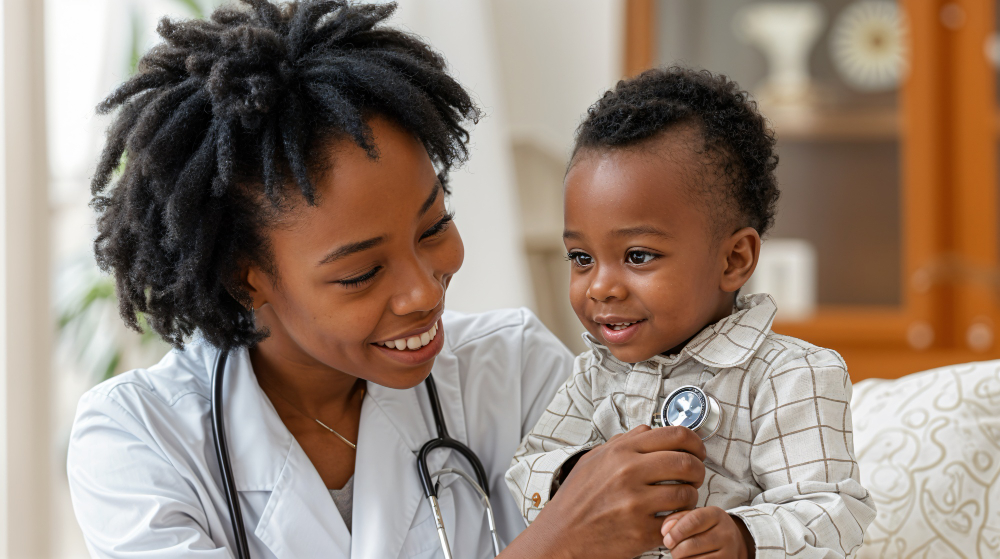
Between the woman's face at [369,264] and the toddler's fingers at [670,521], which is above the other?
the woman's face at [369,264]

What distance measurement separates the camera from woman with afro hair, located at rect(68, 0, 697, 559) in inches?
42.2

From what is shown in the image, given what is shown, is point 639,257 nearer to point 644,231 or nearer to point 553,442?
point 644,231

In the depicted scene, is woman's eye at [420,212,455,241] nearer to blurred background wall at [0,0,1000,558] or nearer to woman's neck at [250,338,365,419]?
woman's neck at [250,338,365,419]

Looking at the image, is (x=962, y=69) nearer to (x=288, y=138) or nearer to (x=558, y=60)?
(x=558, y=60)

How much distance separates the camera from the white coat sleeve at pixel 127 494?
3.43 ft

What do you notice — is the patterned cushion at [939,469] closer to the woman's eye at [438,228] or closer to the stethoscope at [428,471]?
the stethoscope at [428,471]

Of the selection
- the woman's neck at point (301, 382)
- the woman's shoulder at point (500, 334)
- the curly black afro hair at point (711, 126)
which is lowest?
the woman's neck at point (301, 382)

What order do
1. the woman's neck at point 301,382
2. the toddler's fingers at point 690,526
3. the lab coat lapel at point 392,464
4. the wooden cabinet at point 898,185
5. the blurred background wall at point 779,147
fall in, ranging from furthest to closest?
the wooden cabinet at point 898,185
the blurred background wall at point 779,147
the woman's neck at point 301,382
the lab coat lapel at point 392,464
the toddler's fingers at point 690,526

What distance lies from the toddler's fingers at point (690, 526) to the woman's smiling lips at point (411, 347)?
16.0 inches

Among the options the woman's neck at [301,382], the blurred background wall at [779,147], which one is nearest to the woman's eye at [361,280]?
the woman's neck at [301,382]

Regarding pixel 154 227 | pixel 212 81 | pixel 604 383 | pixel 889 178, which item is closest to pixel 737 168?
pixel 604 383

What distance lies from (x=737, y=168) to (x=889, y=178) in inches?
76.6

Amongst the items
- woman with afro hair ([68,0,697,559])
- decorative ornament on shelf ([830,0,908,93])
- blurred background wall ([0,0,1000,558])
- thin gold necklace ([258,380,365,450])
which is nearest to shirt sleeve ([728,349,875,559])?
woman with afro hair ([68,0,697,559])

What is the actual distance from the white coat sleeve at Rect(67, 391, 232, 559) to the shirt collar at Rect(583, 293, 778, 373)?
0.61m
